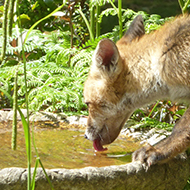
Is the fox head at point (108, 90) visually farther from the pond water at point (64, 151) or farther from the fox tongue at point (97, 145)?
the pond water at point (64, 151)

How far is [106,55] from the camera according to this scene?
377 centimetres

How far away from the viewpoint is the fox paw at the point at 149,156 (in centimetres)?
327

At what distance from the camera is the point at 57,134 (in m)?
5.17

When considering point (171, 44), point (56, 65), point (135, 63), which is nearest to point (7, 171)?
point (135, 63)

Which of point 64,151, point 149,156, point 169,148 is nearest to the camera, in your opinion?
point 149,156

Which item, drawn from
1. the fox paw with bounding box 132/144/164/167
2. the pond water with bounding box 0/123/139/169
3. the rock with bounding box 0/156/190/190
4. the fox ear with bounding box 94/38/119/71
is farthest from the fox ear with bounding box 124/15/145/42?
the rock with bounding box 0/156/190/190

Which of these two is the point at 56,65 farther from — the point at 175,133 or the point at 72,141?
the point at 175,133

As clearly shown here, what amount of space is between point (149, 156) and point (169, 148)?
10.5 inches

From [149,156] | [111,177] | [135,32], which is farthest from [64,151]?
[135,32]

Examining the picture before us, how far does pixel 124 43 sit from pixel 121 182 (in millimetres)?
2184

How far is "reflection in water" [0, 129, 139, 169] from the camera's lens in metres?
3.76

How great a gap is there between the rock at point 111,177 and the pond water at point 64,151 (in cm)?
75

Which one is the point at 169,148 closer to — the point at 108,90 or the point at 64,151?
the point at 108,90

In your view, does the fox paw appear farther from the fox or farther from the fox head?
the fox head
